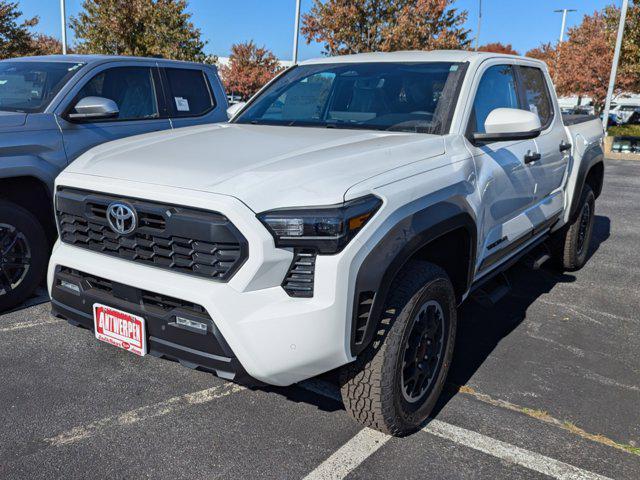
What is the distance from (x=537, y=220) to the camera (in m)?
4.36

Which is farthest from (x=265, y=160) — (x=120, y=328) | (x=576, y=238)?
(x=576, y=238)

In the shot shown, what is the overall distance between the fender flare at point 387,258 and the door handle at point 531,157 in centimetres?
138

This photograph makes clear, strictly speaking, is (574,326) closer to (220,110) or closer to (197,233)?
(197,233)

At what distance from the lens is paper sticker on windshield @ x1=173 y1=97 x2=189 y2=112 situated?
222 inches

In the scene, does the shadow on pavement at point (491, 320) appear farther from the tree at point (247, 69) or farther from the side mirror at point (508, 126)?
the tree at point (247, 69)

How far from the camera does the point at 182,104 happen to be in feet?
18.7

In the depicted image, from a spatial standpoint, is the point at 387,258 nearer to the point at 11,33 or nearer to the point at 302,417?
the point at 302,417

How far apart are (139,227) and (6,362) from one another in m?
1.65

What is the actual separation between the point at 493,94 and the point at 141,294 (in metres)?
2.55

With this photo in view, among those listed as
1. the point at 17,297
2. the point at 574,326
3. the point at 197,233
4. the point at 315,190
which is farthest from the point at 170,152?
the point at 574,326

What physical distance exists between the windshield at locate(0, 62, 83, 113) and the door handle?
353 centimetres

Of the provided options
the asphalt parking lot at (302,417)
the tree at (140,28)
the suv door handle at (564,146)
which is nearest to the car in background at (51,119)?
the asphalt parking lot at (302,417)

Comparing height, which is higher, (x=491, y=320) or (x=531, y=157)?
(x=531, y=157)

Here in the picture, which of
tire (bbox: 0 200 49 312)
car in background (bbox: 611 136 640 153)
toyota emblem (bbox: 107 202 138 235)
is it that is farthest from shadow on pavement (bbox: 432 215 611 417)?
car in background (bbox: 611 136 640 153)
